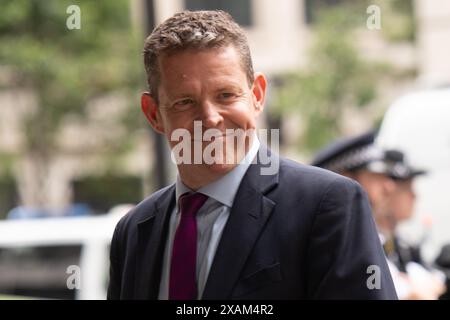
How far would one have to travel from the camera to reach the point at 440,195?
6.41 metres

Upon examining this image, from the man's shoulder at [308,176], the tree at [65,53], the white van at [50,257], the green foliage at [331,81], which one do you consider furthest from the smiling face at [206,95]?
the green foliage at [331,81]

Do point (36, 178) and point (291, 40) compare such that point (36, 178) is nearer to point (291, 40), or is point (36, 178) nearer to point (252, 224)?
point (291, 40)

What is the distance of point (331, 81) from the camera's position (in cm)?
2012

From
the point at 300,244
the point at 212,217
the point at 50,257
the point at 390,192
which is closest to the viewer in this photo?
the point at 300,244

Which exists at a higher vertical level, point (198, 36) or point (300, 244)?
point (198, 36)

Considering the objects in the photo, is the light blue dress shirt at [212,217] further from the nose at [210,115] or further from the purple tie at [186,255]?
the nose at [210,115]

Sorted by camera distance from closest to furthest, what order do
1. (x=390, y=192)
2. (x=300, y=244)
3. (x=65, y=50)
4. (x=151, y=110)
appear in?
(x=300, y=244) → (x=151, y=110) → (x=390, y=192) → (x=65, y=50)

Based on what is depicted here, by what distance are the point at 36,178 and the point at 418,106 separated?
18.1 m

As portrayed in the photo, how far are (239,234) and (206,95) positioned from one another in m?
0.27

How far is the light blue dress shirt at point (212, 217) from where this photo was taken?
6.41 ft

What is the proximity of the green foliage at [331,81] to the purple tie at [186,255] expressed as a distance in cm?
1818

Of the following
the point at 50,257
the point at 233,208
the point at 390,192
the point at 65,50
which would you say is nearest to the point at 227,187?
the point at 233,208

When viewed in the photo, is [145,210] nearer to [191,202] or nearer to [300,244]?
[191,202]

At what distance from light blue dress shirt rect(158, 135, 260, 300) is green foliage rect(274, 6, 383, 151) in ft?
59.6
